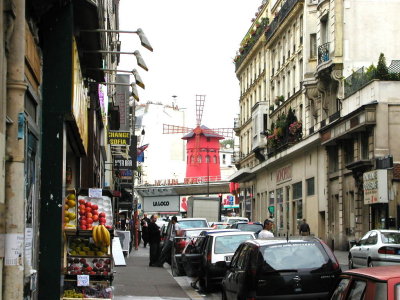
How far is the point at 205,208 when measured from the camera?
5862cm

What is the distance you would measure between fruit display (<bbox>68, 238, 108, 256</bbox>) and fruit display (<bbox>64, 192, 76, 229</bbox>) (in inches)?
Answer: 13.4

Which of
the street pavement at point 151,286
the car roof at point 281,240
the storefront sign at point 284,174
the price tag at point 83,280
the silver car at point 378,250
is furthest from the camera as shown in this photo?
the storefront sign at point 284,174

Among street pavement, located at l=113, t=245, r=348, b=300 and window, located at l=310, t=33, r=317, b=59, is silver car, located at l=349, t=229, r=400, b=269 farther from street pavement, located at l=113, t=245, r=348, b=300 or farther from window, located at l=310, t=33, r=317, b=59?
window, located at l=310, t=33, r=317, b=59

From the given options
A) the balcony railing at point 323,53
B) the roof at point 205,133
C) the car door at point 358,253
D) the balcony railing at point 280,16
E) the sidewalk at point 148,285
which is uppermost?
the balcony railing at point 280,16

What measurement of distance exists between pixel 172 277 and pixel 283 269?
13213 millimetres

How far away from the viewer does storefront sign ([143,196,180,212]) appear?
102 m

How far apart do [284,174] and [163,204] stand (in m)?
44.7

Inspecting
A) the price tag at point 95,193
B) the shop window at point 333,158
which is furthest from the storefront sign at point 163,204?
the price tag at point 95,193

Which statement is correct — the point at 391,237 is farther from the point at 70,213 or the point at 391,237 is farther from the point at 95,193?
the point at 70,213

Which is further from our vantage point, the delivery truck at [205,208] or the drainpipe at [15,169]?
the delivery truck at [205,208]

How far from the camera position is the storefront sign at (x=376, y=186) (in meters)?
36.7

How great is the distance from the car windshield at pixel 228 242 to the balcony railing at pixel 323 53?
91.6ft

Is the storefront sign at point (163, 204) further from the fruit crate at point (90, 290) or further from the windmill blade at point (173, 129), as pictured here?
the fruit crate at point (90, 290)

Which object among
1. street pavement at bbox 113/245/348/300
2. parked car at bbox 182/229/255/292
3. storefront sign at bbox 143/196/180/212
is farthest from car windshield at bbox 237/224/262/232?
storefront sign at bbox 143/196/180/212
